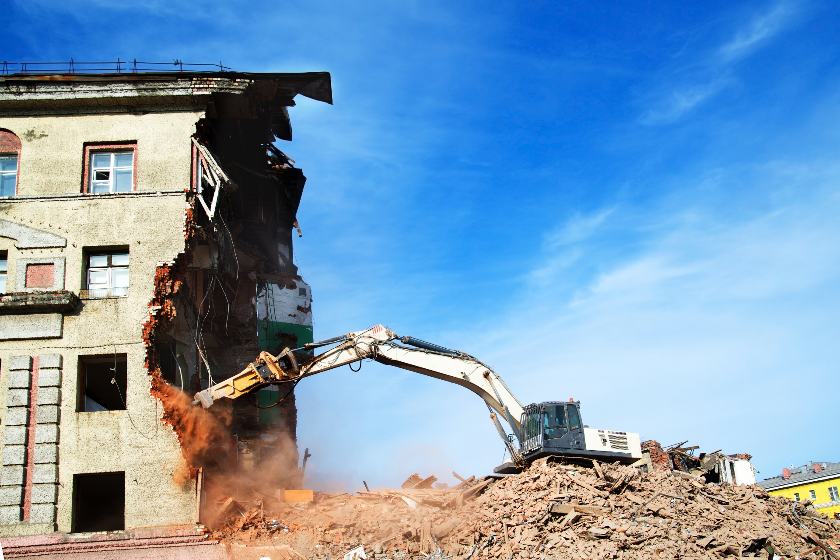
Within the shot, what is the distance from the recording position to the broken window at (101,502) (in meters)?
23.6

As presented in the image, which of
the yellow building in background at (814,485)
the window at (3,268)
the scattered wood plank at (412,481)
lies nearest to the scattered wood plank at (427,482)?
the scattered wood plank at (412,481)

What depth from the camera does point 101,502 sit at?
25938 mm

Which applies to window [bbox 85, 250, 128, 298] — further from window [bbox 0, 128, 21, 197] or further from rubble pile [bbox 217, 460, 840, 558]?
rubble pile [bbox 217, 460, 840, 558]

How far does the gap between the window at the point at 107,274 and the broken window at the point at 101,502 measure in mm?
5045

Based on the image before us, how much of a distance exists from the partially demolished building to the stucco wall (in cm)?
4

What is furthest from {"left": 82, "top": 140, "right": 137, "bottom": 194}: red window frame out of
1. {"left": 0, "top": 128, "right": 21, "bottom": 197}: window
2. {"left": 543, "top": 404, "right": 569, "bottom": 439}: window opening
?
{"left": 543, "top": 404, "right": 569, "bottom": 439}: window opening

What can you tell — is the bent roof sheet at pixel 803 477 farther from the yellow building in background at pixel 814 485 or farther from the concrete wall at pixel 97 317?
the concrete wall at pixel 97 317

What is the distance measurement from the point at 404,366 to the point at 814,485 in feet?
176

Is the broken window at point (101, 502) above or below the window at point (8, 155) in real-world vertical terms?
below

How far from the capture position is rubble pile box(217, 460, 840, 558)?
1980 centimetres

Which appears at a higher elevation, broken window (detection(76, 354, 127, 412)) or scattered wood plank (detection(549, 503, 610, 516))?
broken window (detection(76, 354, 127, 412))

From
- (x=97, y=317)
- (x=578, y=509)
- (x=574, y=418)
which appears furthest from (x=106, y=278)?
(x=578, y=509)

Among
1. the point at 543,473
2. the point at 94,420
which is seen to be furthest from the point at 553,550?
the point at 94,420

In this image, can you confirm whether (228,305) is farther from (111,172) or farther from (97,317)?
(111,172)
